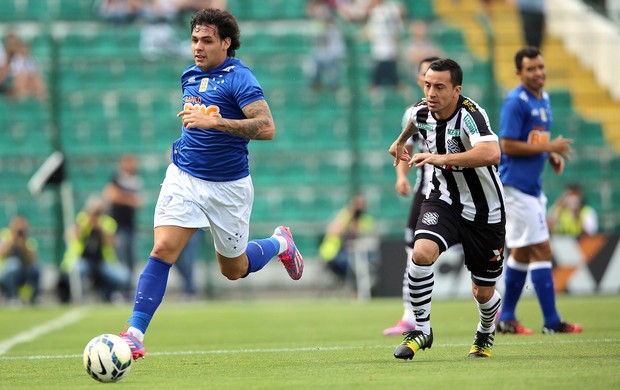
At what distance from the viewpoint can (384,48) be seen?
66.9 feet

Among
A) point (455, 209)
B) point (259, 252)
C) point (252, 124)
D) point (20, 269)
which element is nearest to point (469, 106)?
point (455, 209)

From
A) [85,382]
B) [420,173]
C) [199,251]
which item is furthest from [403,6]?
[85,382]

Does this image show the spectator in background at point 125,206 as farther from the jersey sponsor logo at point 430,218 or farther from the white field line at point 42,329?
the jersey sponsor logo at point 430,218

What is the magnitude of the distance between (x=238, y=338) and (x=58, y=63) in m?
10.3

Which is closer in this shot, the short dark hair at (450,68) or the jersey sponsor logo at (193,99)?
the short dark hair at (450,68)

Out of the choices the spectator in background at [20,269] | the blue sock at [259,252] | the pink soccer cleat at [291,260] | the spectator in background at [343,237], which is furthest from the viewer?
the spectator in background at [343,237]

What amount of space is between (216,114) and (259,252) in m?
1.59

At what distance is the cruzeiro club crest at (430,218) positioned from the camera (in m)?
7.88

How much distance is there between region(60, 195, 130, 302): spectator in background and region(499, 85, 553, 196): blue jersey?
977cm

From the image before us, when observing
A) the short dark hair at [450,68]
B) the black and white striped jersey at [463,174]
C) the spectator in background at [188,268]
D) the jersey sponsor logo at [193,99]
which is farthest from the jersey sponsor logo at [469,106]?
the spectator in background at [188,268]

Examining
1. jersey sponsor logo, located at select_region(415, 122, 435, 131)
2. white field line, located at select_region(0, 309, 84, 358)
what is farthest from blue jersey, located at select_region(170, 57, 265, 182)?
white field line, located at select_region(0, 309, 84, 358)

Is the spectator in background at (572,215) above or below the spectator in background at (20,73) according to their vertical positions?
below

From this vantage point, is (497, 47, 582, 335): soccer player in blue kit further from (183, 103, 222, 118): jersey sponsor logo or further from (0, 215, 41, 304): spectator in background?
(0, 215, 41, 304): spectator in background

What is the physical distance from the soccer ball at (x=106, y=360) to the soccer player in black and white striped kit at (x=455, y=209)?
6.61 ft
